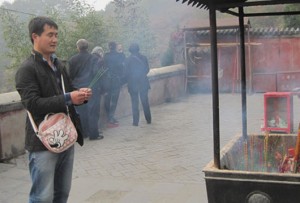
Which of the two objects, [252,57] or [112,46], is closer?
[112,46]

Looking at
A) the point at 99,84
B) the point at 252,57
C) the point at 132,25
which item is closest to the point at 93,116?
the point at 99,84

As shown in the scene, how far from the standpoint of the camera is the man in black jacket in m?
2.98

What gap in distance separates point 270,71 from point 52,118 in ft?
36.8

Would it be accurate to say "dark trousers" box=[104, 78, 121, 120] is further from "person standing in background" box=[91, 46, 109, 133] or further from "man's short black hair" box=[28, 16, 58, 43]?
"man's short black hair" box=[28, 16, 58, 43]

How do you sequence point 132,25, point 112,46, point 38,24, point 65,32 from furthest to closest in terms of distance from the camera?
point 132,25 < point 65,32 < point 112,46 < point 38,24

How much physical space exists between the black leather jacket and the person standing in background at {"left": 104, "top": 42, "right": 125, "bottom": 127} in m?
5.44

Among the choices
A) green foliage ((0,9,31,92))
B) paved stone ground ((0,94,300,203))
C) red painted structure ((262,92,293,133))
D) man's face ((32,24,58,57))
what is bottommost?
paved stone ground ((0,94,300,203))

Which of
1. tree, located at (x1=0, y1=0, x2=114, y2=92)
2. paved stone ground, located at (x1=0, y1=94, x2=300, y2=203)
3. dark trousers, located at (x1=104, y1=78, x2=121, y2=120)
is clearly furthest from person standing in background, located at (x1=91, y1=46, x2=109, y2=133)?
tree, located at (x1=0, y1=0, x2=114, y2=92)

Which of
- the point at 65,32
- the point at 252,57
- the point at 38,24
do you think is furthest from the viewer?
the point at 65,32

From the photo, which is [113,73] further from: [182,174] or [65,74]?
[65,74]

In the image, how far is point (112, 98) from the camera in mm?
9062

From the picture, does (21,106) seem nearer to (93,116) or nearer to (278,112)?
(93,116)

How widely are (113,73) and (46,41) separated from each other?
5637 millimetres

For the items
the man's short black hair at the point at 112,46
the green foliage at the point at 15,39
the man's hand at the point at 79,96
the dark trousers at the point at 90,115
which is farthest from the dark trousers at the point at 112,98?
the green foliage at the point at 15,39
